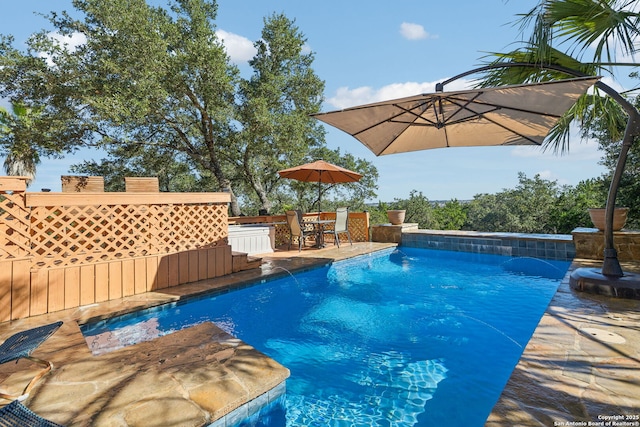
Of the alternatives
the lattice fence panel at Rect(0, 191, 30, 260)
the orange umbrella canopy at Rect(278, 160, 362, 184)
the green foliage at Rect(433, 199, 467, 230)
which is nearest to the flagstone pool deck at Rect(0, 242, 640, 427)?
the lattice fence panel at Rect(0, 191, 30, 260)

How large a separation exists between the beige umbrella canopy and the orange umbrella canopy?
245cm

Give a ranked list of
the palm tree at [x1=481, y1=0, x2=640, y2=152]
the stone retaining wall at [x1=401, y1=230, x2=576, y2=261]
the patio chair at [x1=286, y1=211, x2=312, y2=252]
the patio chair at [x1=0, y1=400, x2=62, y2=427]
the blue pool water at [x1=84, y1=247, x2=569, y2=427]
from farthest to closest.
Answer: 1. the patio chair at [x1=286, y1=211, x2=312, y2=252]
2. the stone retaining wall at [x1=401, y1=230, x2=576, y2=261]
3. the palm tree at [x1=481, y1=0, x2=640, y2=152]
4. the blue pool water at [x1=84, y1=247, x2=569, y2=427]
5. the patio chair at [x1=0, y1=400, x2=62, y2=427]

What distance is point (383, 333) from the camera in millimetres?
3391

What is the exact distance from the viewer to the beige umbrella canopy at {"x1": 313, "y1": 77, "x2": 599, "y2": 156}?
10.4ft

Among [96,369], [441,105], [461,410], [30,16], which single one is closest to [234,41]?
[30,16]

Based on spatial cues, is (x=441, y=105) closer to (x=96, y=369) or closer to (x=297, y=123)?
(x=96, y=369)

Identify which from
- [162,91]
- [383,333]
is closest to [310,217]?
[162,91]

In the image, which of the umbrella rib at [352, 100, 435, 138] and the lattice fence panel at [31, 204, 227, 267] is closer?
the lattice fence panel at [31, 204, 227, 267]

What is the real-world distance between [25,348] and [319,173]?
742 centimetres

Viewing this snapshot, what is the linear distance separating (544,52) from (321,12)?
6.73 meters

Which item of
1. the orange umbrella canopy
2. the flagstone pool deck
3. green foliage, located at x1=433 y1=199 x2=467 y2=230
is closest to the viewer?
the flagstone pool deck

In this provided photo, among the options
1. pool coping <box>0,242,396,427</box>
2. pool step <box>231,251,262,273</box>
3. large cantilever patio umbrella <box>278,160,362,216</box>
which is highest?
large cantilever patio umbrella <box>278,160,362,216</box>

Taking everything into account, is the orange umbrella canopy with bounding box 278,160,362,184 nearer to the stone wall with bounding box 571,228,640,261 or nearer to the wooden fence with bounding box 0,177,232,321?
the wooden fence with bounding box 0,177,232,321

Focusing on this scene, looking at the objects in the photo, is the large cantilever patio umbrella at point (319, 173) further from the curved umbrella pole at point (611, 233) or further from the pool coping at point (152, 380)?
the pool coping at point (152, 380)
